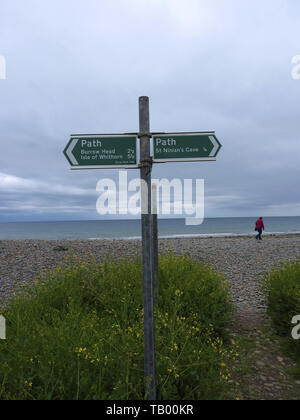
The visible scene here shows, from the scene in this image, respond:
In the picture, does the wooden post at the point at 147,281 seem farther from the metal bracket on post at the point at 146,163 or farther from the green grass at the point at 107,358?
the green grass at the point at 107,358

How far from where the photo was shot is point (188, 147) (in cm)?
253

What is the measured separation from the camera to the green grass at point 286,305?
3935mm

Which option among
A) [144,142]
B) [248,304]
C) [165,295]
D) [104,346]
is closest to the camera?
[144,142]

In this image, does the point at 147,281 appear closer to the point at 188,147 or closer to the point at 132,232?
the point at 188,147

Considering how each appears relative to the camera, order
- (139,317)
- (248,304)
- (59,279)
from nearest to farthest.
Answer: (139,317) → (59,279) → (248,304)

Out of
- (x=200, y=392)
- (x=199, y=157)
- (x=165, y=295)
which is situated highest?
(x=199, y=157)

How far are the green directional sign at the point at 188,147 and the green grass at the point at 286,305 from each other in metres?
2.95

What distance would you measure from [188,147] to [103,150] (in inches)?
33.6

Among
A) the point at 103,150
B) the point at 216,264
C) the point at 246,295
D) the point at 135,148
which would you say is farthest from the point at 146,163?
the point at 216,264

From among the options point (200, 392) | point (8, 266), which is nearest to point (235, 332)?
point (200, 392)

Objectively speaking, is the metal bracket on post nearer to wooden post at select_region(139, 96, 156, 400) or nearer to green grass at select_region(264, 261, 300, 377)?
wooden post at select_region(139, 96, 156, 400)
